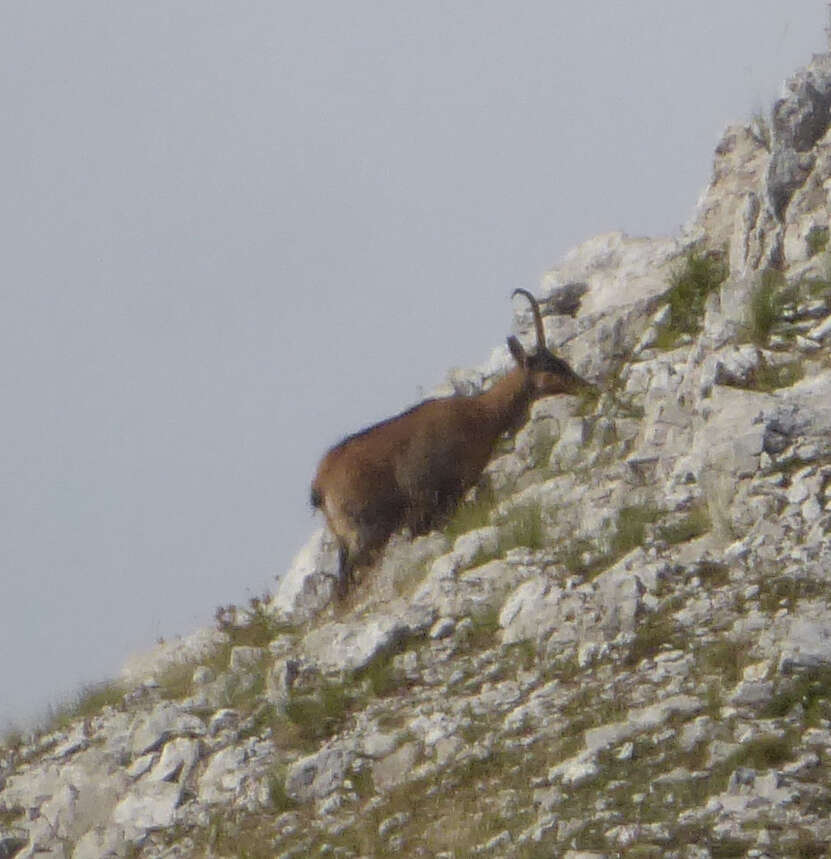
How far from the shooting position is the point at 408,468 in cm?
1282

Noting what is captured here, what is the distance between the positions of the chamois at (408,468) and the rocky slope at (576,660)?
291mm

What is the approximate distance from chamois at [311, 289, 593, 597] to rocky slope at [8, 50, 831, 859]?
29 centimetres

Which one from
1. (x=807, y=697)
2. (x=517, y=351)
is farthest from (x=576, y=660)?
(x=517, y=351)

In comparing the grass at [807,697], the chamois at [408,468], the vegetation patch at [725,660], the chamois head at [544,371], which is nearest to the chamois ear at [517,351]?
the chamois head at [544,371]

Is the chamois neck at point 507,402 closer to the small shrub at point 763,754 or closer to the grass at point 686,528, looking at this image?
the grass at point 686,528

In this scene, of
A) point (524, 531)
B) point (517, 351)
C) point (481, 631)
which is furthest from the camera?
point (517, 351)

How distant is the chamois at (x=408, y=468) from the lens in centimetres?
1255

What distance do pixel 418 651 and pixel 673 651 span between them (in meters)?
1.86

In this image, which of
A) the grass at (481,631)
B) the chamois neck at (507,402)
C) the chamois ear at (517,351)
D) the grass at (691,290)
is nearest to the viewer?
the grass at (481,631)

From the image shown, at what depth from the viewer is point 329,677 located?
1006cm

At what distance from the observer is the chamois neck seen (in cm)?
1373

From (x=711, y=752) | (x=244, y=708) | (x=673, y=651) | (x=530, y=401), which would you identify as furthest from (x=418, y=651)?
(x=530, y=401)

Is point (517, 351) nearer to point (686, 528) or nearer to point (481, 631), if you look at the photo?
point (686, 528)

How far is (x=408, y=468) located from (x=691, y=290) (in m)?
2.85
